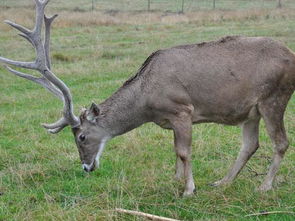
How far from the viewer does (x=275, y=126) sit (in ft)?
20.3

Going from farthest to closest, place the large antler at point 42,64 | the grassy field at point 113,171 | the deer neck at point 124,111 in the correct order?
1. the deer neck at point 124,111
2. the large antler at point 42,64
3. the grassy field at point 113,171

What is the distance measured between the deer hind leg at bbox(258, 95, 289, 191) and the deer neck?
1428mm

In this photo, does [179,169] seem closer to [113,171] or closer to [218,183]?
[218,183]

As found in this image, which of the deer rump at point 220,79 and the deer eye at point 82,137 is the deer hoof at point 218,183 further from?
the deer eye at point 82,137

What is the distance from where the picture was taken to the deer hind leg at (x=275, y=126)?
6.14 m

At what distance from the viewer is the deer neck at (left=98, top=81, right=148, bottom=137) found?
21.0 feet

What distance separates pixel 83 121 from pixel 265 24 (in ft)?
69.1

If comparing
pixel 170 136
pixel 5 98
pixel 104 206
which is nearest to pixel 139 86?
pixel 104 206

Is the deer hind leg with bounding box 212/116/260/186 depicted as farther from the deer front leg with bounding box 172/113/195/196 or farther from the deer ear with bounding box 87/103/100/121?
the deer ear with bounding box 87/103/100/121

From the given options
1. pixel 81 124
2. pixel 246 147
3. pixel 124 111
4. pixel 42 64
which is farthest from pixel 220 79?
pixel 42 64

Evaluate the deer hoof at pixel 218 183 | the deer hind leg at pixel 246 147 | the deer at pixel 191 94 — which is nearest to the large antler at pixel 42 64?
the deer at pixel 191 94

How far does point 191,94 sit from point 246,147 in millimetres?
1084

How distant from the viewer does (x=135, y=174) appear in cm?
677

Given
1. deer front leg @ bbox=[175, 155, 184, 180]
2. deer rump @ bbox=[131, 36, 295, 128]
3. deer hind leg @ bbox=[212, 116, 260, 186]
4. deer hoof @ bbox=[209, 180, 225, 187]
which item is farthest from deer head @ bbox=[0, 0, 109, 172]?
deer hind leg @ bbox=[212, 116, 260, 186]
